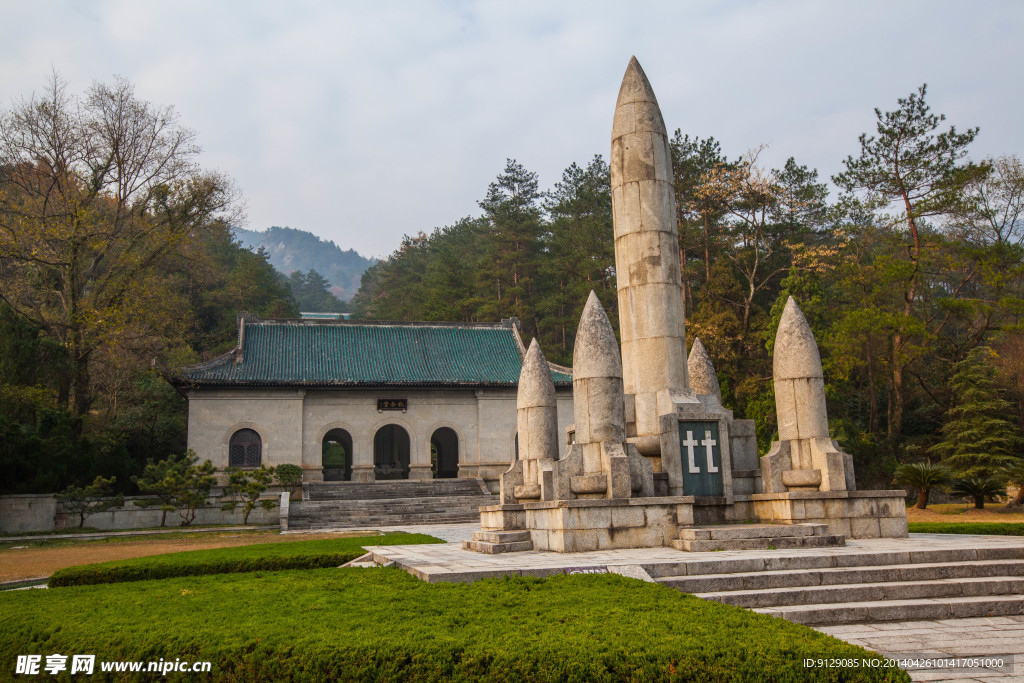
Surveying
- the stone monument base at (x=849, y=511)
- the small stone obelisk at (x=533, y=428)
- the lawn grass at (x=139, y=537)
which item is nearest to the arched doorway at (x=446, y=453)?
the lawn grass at (x=139, y=537)

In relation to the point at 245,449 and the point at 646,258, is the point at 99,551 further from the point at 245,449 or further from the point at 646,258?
the point at 245,449

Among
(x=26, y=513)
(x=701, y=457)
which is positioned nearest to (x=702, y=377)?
(x=701, y=457)

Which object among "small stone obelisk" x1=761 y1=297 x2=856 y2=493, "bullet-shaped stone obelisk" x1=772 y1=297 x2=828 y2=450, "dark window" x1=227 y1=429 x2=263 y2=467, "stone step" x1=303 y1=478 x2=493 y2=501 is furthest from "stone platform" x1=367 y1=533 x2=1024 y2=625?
"dark window" x1=227 y1=429 x2=263 y2=467

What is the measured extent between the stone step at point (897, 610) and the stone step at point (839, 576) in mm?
467

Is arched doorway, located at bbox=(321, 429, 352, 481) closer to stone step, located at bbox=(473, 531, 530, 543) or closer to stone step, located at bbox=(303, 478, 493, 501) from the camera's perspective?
stone step, located at bbox=(303, 478, 493, 501)

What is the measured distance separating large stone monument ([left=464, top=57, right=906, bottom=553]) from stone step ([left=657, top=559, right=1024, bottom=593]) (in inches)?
73.5

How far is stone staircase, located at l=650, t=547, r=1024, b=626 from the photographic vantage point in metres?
7.14

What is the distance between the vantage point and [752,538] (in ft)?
32.3

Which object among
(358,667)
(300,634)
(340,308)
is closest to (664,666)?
(358,667)

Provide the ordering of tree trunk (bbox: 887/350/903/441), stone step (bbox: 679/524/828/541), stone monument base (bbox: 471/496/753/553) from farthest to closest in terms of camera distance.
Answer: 1. tree trunk (bbox: 887/350/903/441)
2. stone monument base (bbox: 471/496/753/553)
3. stone step (bbox: 679/524/828/541)

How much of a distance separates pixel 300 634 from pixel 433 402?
2816 centimetres

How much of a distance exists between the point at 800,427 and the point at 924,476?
460 inches

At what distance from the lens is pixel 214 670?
15.6 feet

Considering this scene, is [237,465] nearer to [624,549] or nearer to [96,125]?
[96,125]
